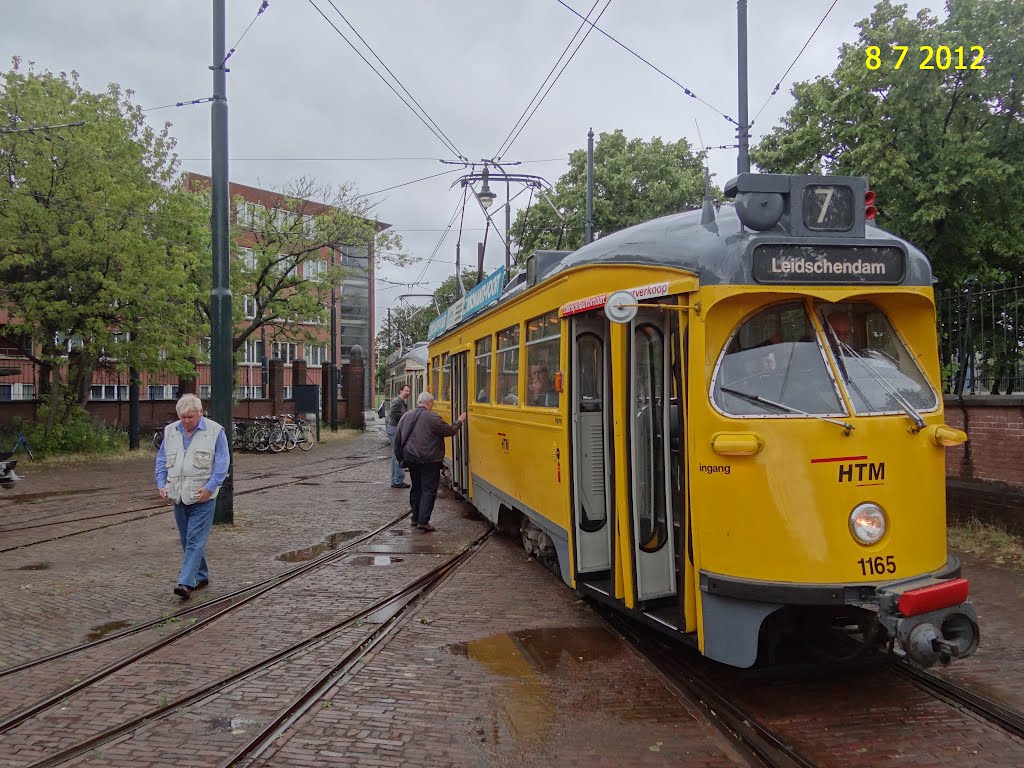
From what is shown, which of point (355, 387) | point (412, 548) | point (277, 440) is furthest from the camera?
point (355, 387)

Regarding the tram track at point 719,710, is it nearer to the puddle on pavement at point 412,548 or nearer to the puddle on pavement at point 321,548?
the puddle on pavement at point 412,548

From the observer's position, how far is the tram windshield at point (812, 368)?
14.5ft

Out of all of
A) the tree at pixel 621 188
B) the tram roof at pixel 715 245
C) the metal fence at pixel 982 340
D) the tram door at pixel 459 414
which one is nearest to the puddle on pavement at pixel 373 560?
the tram door at pixel 459 414

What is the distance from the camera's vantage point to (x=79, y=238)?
18250 mm

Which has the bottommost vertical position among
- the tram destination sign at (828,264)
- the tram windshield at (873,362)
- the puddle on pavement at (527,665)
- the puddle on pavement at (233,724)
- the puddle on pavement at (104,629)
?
the puddle on pavement at (527,665)

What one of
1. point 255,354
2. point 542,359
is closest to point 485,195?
point 542,359

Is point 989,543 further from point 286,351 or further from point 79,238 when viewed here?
point 286,351

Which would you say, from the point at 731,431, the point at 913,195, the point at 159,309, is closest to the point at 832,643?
the point at 731,431

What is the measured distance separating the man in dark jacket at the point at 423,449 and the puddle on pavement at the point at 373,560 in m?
1.45

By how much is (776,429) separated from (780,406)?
0.48ft

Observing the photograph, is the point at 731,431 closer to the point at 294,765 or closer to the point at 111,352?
the point at 294,765

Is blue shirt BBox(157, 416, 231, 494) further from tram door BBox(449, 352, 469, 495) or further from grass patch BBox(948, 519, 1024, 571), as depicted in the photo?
grass patch BBox(948, 519, 1024, 571)

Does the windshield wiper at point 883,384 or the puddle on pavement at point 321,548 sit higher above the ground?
the windshield wiper at point 883,384

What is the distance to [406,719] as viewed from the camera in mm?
4387
